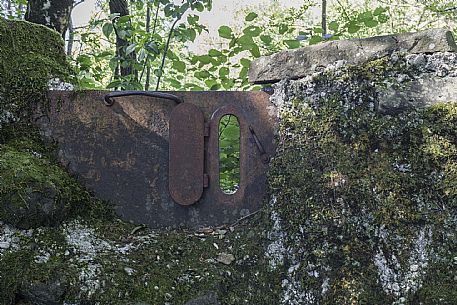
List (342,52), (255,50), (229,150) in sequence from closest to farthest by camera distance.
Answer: (342,52) → (229,150) → (255,50)

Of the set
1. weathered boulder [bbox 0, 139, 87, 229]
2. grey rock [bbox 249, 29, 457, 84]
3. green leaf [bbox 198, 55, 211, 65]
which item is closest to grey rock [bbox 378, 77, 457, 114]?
grey rock [bbox 249, 29, 457, 84]

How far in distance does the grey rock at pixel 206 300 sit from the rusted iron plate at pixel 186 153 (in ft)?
1.62

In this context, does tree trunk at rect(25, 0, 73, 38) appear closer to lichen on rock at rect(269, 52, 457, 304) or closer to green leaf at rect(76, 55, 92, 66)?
green leaf at rect(76, 55, 92, 66)

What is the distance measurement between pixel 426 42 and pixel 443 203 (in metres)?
0.67

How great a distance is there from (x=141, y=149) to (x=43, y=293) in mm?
825

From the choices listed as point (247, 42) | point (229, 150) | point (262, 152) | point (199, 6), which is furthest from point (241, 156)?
point (199, 6)

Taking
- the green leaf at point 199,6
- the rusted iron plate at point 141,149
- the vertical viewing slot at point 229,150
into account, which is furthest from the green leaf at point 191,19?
the rusted iron plate at point 141,149

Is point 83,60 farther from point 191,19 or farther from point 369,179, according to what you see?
point 369,179

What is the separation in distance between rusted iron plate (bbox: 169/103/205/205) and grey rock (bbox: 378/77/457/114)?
83 centimetres

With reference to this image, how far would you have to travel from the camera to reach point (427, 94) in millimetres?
1949

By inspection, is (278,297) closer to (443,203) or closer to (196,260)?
(196,260)

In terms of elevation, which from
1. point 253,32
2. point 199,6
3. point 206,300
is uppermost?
point 199,6

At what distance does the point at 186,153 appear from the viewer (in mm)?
2234

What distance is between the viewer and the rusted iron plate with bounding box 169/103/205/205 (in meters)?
2.21
